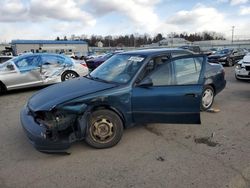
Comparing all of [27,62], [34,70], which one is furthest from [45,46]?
[34,70]

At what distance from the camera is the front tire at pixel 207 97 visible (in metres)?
6.33

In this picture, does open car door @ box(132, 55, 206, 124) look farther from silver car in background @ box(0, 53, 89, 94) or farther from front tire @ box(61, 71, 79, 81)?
front tire @ box(61, 71, 79, 81)

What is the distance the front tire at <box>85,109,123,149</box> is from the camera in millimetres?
4156

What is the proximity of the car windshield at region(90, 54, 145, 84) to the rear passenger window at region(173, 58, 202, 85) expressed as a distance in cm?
68

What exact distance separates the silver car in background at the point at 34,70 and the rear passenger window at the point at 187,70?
21.6 feet

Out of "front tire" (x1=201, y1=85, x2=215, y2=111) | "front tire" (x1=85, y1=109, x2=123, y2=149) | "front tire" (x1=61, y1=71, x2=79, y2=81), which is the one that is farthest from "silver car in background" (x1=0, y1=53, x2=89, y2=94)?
"front tire" (x1=85, y1=109, x2=123, y2=149)

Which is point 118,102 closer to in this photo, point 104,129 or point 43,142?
point 104,129

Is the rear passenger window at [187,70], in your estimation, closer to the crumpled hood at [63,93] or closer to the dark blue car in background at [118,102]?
the dark blue car in background at [118,102]

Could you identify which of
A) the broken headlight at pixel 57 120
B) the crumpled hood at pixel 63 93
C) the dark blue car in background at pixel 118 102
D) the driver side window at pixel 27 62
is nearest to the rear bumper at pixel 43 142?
the dark blue car in background at pixel 118 102

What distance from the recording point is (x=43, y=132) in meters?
3.87

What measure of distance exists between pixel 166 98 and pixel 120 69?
3.47ft

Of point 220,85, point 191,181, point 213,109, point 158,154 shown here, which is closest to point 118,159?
point 158,154

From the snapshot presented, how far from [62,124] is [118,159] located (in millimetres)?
996

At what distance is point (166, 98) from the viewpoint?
14.7 ft
